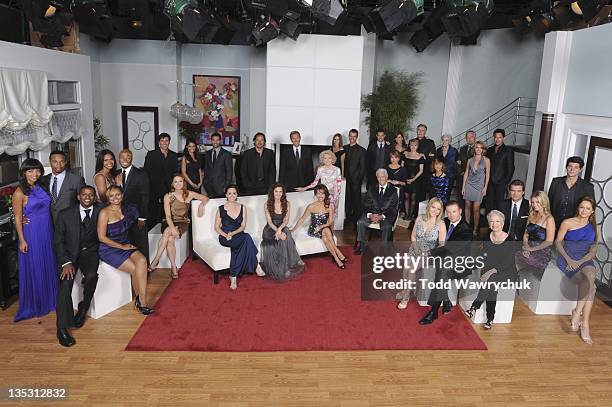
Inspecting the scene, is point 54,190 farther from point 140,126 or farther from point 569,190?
point 140,126

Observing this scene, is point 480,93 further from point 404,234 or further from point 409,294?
point 409,294

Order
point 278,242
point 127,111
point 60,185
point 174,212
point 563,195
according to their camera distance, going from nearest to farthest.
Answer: point 60,185 → point 563,195 → point 278,242 → point 174,212 → point 127,111

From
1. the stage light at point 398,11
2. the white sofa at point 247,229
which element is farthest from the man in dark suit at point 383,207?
the stage light at point 398,11

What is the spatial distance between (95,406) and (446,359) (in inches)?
124

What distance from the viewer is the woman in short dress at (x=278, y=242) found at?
651 cm

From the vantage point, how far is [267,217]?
6613mm

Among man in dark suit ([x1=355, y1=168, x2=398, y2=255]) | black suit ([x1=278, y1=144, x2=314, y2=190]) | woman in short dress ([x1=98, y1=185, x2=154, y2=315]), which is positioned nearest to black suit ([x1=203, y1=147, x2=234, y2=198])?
black suit ([x1=278, y1=144, x2=314, y2=190])

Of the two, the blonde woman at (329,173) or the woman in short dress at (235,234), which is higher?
the blonde woman at (329,173)

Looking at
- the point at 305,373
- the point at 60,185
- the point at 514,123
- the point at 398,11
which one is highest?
the point at 398,11

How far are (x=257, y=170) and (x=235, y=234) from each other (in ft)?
7.40

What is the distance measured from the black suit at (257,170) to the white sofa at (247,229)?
1091mm

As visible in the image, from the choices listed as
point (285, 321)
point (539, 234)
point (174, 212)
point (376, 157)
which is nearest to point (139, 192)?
point (174, 212)

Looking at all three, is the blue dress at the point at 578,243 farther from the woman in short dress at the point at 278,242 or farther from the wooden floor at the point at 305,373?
the woman in short dress at the point at 278,242

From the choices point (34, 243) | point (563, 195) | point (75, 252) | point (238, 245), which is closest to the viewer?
point (75, 252)
